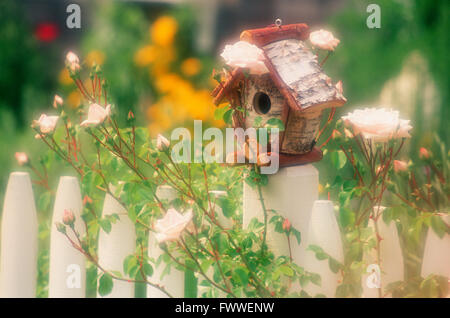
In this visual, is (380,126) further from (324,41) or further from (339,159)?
(324,41)

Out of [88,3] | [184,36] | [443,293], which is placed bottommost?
[443,293]

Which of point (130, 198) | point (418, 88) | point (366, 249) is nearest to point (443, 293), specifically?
point (366, 249)

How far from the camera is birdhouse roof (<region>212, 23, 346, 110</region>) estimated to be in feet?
Answer: 4.25

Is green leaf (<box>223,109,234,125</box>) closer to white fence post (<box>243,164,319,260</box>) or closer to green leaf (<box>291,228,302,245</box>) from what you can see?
white fence post (<box>243,164,319,260</box>)

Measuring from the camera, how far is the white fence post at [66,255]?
5.22 ft

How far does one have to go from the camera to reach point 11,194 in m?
1.60

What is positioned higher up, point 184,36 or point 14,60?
point 184,36

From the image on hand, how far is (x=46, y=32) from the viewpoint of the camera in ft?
14.4

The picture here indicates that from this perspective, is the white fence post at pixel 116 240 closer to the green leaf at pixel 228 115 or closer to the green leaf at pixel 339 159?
the green leaf at pixel 228 115

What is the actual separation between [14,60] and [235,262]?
281cm

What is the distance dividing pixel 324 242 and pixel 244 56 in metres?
0.49

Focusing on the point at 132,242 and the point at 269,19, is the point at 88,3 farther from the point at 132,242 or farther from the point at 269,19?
the point at 132,242

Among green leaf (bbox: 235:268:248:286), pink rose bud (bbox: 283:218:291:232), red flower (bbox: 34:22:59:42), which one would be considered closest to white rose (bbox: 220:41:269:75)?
pink rose bud (bbox: 283:218:291:232)

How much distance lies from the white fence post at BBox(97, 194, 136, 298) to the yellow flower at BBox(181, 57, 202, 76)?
8.63 feet
